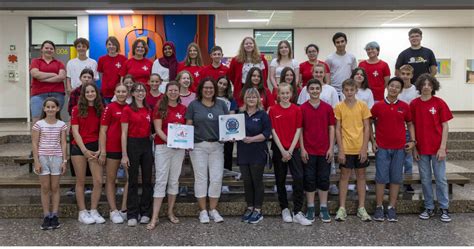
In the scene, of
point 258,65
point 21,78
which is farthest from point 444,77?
point 21,78

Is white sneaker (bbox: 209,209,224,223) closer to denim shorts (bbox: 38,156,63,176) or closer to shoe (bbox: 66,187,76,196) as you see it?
denim shorts (bbox: 38,156,63,176)

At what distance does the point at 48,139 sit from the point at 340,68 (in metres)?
3.84

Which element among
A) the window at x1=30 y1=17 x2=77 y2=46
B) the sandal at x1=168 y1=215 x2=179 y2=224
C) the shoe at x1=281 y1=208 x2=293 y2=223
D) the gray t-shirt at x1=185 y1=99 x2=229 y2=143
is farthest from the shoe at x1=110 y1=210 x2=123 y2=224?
the window at x1=30 y1=17 x2=77 y2=46

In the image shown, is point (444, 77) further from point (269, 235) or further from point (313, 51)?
point (269, 235)

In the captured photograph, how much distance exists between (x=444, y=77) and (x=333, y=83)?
10.6 meters

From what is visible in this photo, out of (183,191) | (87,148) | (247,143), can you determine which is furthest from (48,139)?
(247,143)

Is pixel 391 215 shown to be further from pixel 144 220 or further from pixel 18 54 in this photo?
pixel 18 54

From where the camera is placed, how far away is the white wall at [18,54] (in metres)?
12.2

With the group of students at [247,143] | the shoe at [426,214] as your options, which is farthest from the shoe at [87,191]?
the shoe at [426,214]

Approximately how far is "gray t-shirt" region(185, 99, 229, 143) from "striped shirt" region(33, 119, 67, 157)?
56.6 inches

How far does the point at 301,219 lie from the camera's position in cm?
461

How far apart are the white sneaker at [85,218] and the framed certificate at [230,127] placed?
1732 mm

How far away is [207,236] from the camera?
13.9 feet

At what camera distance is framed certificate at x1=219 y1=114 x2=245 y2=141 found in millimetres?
4582
